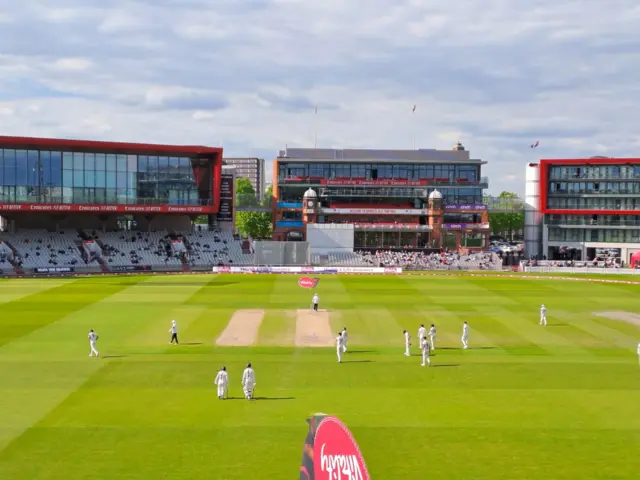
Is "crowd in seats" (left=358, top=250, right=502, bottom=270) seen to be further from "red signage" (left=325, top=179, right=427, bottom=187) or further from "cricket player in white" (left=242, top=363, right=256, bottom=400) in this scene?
"cricket player in white" (left=242, top=363, right=256, bottom=400)

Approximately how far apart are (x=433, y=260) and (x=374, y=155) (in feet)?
83.3

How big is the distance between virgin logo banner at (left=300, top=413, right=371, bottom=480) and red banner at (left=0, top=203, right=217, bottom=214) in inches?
2915

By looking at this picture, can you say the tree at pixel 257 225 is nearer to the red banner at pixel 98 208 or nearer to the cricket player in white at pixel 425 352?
the red banner at pixel 98 208

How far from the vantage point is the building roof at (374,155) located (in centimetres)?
10431

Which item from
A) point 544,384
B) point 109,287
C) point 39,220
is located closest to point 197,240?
point 39,220

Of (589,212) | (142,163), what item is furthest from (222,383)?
(589,212)

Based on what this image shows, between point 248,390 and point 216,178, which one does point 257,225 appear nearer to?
point 216,178

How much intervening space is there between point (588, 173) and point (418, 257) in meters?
30.7

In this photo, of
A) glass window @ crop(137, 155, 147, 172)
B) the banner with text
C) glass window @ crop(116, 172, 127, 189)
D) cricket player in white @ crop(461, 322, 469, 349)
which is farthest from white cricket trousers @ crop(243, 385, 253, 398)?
glass window @ crop(137, 155, 147, 172)

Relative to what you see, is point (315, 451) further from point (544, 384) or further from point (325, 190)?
point (325, 190)

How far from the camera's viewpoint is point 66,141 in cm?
7744

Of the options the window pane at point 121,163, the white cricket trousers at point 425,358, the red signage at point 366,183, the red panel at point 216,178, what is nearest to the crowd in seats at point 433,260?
the red signage at point 366,183

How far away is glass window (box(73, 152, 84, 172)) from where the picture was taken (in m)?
79.9

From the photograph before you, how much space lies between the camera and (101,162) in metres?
81.2
